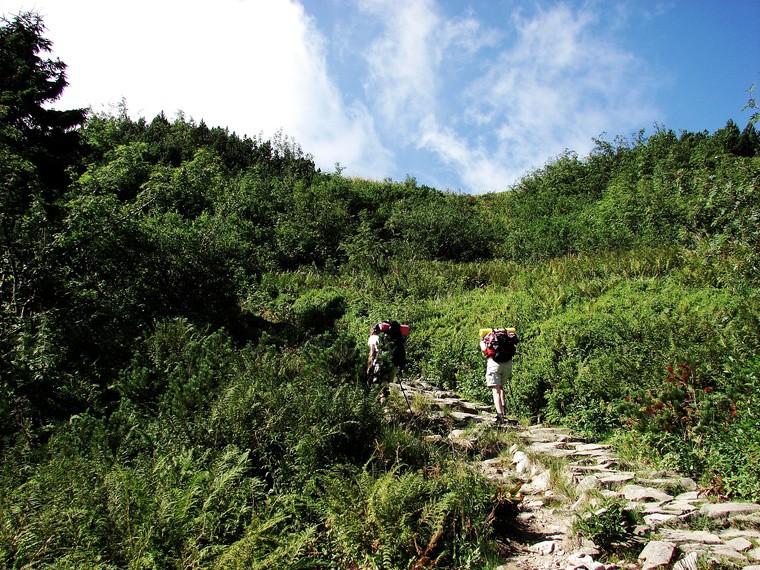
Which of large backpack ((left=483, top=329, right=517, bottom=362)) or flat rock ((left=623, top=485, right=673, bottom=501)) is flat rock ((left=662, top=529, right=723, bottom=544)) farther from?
large backpack ((left=483, top=329, right=517, bottom=362))

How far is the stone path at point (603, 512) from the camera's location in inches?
129

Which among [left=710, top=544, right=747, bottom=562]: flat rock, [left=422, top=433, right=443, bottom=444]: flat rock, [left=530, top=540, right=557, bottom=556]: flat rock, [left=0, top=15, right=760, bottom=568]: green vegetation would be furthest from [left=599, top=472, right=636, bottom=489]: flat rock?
[left=422, top=433, right=443, bottom=444]: flat rock

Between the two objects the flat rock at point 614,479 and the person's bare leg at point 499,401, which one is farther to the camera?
the person's bare leg at point 499,401

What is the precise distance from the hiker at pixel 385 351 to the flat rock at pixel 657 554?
14.3 ft

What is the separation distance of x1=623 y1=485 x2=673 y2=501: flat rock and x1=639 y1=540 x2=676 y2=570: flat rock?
998 millimetres

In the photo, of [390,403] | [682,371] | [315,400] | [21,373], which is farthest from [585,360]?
[21,373]

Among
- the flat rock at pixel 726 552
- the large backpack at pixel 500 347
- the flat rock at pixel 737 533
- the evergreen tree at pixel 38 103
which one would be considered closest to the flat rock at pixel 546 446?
the large backpack at pixel 500 347

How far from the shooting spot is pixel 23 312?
7.70 meters

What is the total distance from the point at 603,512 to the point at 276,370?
13.9 feet

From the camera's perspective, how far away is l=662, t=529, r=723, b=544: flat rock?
342 centimetres

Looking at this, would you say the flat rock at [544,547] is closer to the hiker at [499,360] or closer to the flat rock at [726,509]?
the flat rock at [726,509]

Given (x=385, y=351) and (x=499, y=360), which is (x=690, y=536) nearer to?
(x=499, y=360)

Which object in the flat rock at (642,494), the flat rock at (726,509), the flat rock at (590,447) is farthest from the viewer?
the flat rock at (590,447)

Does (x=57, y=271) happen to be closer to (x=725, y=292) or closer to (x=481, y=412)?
(x=481, y=412)
